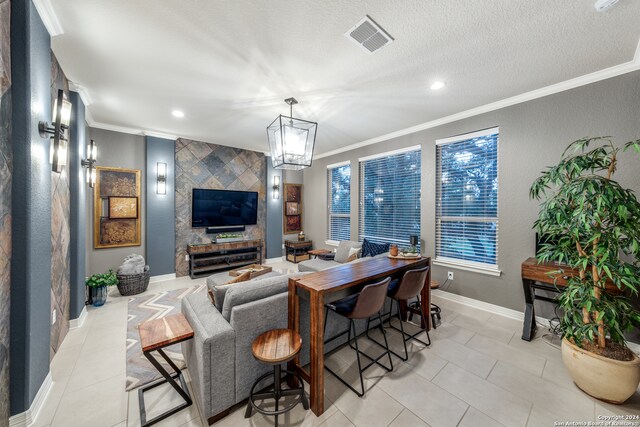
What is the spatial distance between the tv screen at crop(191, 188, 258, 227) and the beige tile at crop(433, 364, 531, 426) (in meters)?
4.86

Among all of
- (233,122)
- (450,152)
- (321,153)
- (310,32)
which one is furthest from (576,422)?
(321,153)

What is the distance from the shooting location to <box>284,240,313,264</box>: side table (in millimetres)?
6195

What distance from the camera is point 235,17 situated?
1.81 metres

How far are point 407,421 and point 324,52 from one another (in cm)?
304

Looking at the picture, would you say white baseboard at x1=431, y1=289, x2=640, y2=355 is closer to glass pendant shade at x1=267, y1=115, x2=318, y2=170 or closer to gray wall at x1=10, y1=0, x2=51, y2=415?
glass pendant shade at x1=267, y1=115, x2=318, y2=170

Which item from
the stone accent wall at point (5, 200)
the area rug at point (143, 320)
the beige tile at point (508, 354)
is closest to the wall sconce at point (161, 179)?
the area rug at point (143, 320)

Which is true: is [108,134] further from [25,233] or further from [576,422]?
[576,422]

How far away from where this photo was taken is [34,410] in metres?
1.67

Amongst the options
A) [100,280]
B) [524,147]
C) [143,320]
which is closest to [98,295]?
[100,280]

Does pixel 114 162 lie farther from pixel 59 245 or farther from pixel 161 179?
pixel 59 245

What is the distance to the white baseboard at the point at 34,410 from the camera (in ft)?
5.11

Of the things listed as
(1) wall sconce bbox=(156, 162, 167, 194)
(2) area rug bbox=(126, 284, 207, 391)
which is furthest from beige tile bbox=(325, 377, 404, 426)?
(1) wall sconce bbox=(156, 162, 167, 194)

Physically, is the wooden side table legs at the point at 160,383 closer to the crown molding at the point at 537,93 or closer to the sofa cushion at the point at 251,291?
the sofa cushion at the point at 251,291

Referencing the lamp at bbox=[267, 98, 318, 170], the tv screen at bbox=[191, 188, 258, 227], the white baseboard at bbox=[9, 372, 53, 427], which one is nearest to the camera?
the white baseboard at bbox=[9, 372, 53, 427]
